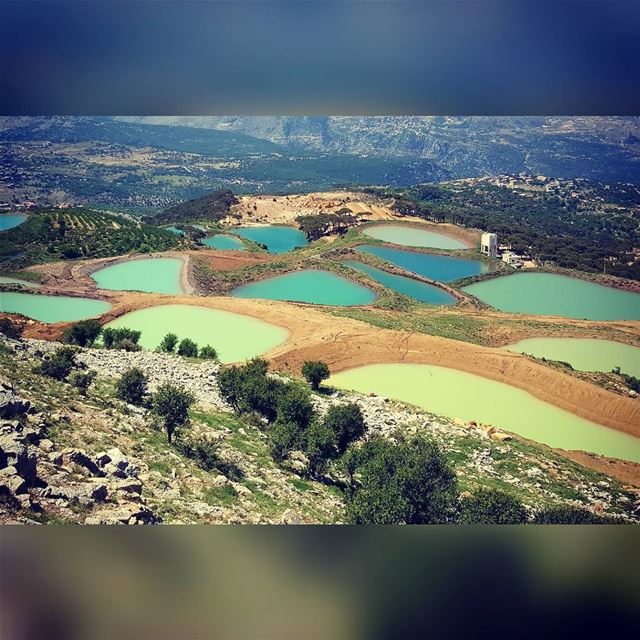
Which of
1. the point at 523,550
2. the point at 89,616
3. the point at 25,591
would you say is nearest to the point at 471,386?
the point at 523,550

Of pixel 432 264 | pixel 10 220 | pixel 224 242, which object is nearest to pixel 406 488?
pixel 432 264

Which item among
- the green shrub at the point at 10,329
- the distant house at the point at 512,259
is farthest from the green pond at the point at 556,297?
the green shrub at the point at 10,329

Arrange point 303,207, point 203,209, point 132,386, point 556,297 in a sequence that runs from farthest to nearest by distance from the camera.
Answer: point 303,207 < point 203,209 < point 556,297 < point 132,386

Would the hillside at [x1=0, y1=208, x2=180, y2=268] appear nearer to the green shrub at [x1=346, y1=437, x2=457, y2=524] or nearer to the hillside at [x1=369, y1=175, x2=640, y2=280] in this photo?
the hillside at [x1=369, y1=175, x2=640, y2=280]

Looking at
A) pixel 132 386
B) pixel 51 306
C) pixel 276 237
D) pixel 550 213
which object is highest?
pixel 550 213

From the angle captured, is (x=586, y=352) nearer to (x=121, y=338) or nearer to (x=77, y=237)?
(x=121, y=338)
